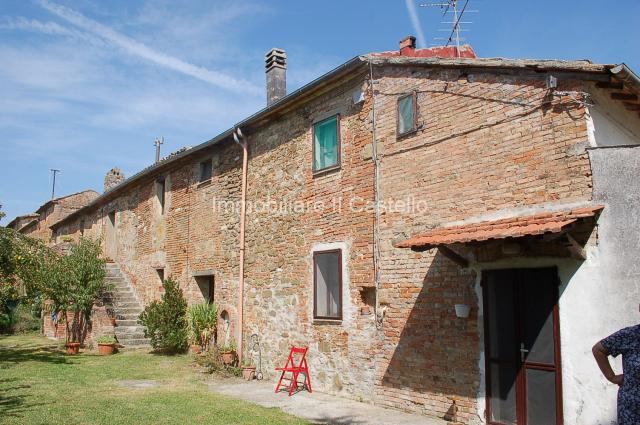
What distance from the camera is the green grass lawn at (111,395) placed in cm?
778

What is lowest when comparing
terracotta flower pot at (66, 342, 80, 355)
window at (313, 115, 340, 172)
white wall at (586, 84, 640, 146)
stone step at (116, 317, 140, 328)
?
terracotta flower pot at (66, 342, 80, 355)

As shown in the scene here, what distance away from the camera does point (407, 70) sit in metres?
8.80

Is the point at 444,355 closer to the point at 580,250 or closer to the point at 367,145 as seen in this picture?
the point at 580,250

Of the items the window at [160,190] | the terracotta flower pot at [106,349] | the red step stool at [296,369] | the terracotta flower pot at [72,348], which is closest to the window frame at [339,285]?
the red step stool at [296,369]

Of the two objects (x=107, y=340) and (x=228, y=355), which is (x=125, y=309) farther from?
(x=228, y=355)

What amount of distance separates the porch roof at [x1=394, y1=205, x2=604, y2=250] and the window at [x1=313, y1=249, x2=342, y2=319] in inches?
114

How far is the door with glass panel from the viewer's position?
640 centimetres

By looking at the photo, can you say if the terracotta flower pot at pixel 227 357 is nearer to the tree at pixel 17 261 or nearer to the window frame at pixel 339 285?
the window frame at pixel 339 285

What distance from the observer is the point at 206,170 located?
1533 cm

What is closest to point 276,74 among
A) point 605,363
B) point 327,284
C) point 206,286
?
point 206,286

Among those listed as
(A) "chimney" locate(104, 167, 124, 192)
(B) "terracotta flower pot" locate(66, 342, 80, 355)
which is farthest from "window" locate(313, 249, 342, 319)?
(A) "chimney" locate(104, 167, 124, 192)

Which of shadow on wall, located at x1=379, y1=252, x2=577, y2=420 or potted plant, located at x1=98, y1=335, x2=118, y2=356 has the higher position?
shadow on wall, located at x1=379, y1=252, x2=577, y2=420

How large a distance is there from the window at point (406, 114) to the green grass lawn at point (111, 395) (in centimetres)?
489

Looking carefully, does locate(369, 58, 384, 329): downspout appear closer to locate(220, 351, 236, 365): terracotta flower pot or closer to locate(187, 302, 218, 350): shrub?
locate(220, 351, 236, 365): terracotta flower pot
